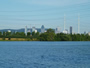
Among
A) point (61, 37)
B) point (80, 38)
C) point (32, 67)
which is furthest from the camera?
point (80, 38)

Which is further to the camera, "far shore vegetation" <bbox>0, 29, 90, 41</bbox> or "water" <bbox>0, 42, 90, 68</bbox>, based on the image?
"far shore vegetation" <bbox>0, 29, 90, 41</bbox>

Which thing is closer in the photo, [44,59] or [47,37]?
[44,59]

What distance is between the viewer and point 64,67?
25.6 m

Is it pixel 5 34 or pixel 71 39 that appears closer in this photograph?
pixel 71 39

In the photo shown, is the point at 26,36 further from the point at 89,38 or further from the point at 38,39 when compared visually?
the point at 89,38

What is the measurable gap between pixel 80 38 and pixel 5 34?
209ft

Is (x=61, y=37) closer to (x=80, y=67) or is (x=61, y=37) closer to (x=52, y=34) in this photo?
(x=52, y=34)

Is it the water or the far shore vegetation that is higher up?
the far shore vegetation

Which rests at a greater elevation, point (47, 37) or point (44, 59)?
point (47, 37)

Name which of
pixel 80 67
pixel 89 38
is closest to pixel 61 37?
pixel 89 38

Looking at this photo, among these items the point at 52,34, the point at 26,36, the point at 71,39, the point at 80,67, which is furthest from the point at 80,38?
the point at 80,67

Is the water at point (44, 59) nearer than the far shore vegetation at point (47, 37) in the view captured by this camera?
Yes

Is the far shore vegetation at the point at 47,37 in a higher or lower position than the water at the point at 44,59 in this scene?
higher

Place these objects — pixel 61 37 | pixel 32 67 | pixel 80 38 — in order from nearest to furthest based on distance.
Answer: pixel 32 67 < pixel 61 37 < pixel 80 38
